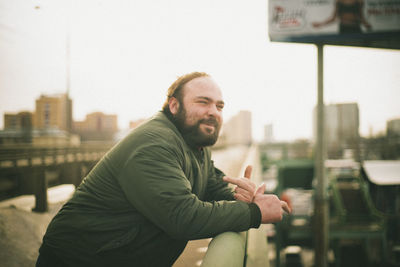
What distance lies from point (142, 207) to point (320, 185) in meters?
6.52

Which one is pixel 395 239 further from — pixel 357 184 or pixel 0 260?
pixel 0 260

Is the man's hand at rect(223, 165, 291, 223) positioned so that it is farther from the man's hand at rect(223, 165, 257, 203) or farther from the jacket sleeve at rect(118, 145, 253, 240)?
the jacket sleeve at rect(118, 145, 253, 240)

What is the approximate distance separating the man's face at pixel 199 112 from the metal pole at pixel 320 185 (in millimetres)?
5807

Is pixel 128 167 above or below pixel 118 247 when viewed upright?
above

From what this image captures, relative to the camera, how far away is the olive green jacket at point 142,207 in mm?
1307

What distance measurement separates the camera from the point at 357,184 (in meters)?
13.3

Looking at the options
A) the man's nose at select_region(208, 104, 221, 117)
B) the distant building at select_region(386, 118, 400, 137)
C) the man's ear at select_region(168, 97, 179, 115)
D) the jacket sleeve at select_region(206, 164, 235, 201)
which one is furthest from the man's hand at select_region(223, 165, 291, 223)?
the distant building at select_region(386, 118, 400, 137)

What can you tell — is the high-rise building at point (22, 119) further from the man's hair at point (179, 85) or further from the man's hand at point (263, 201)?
the man's hand at point (263, 201)

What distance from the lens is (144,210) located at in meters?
1.33

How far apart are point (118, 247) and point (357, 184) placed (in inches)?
567

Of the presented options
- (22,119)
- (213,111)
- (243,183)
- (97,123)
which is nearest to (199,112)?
(213,111)

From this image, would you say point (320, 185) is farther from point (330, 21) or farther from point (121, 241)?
point (121, 241)

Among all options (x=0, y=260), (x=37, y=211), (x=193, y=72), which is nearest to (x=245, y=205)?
(x=193, y=72)

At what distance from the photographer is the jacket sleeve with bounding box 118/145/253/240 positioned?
1292 mm
